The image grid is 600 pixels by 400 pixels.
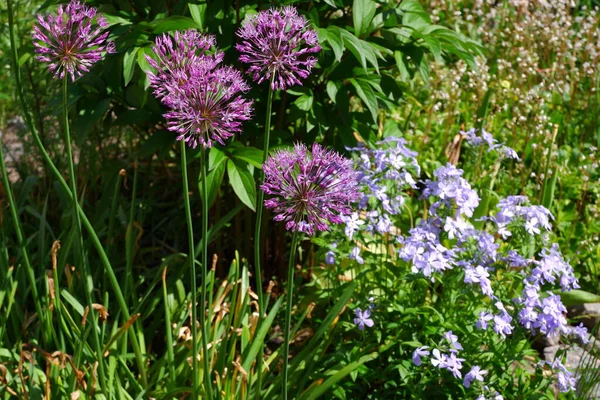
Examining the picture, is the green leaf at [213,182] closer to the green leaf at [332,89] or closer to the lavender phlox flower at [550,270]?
the green leaf at [332,89]

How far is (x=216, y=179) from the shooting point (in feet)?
8.51

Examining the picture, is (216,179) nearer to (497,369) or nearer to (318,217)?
(318,217)

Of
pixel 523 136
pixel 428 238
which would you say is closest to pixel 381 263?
pixel 428 238

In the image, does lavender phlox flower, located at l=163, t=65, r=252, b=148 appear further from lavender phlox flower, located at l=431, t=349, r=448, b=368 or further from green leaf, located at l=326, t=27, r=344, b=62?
lavender phlox flower, located at l=431, t=349, r=448, b=368

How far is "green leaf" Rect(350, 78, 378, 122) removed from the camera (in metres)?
2.71

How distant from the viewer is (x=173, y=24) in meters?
2.47

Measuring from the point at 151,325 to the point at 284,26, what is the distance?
5.49 feet

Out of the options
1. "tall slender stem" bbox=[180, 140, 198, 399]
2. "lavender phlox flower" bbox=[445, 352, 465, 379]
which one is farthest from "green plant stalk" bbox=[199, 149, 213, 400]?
"lavender phlox flower" bbox=[445, 352, 465, 379]

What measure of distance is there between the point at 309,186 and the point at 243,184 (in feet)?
3.15

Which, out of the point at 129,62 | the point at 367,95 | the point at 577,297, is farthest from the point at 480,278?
the point at 129,62

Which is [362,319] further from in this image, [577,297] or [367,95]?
[577,297]

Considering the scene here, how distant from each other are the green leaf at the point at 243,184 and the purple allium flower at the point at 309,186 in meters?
0.87

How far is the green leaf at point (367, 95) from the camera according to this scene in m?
2.71

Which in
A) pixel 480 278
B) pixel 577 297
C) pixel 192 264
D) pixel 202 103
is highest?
pixel 202 103
